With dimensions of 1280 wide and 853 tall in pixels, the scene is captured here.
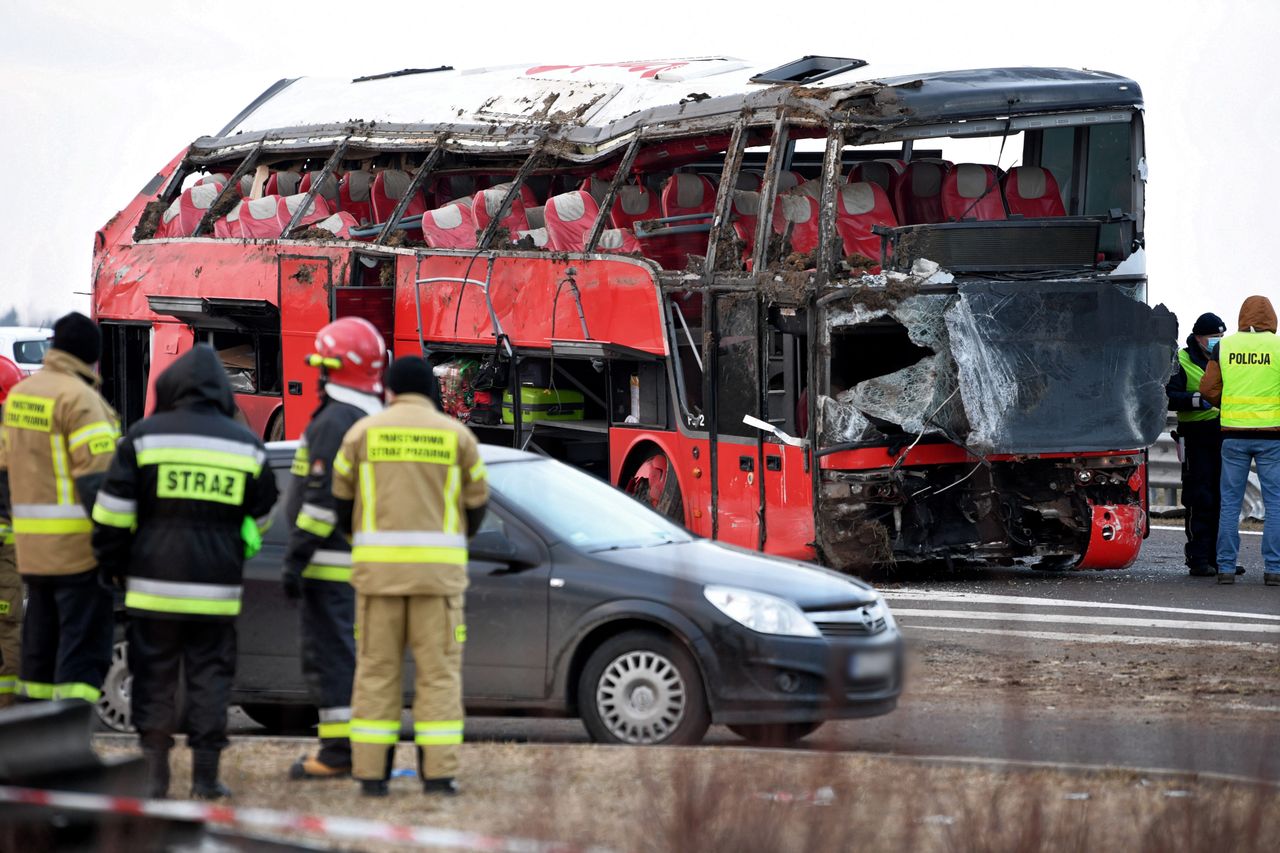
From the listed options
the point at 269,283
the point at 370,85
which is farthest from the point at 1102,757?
the point at 370,85

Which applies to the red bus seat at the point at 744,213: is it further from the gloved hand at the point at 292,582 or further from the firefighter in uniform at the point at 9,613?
the gloved hand at the point at 292,582

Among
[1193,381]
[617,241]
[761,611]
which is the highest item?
[617,241]

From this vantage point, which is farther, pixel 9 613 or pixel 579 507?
pixel 579 507

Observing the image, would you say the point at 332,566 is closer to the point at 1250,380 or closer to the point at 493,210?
the point at 1250,380

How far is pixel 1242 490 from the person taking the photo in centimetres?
1409

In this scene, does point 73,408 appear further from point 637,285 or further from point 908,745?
point 637,285

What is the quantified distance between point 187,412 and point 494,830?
1936mm

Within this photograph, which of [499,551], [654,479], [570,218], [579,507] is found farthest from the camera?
[570,218]

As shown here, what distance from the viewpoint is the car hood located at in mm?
8305

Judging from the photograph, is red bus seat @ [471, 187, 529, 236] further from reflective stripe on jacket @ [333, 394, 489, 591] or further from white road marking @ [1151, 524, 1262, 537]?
reflective stripe on jacket @ [333, 394, 489, 591]

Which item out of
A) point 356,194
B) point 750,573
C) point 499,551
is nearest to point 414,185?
point 356,194

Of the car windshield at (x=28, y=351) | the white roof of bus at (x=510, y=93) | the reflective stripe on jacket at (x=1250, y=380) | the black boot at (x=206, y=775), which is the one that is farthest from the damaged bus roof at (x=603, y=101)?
the car windshield at (x=28, y=351)

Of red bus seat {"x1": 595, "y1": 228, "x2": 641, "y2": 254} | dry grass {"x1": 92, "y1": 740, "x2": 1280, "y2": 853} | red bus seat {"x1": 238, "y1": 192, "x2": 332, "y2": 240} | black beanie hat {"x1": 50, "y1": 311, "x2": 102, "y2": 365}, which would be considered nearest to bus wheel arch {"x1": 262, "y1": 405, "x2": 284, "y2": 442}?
red bus seat {"x1": 238, "y1": 192, "x2": 332, "y2": 240}

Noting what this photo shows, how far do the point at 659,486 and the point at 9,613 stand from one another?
678 centimetres
